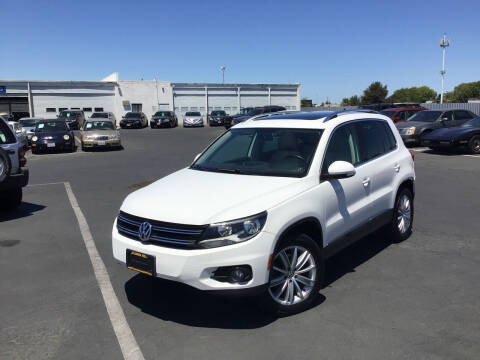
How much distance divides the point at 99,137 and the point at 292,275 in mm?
17877

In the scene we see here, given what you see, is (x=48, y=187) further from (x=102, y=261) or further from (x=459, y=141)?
(x=459, y=141)

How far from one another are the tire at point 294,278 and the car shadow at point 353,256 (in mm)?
607

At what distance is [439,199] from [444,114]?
11.8 metres

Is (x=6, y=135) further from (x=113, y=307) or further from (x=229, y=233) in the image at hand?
(x=229, y=233)

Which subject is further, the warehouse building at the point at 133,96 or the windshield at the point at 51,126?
the warehouse building at the point at 133,96

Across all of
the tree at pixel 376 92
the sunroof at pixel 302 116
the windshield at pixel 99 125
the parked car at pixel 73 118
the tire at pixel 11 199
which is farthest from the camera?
the tree at pixel 376 92

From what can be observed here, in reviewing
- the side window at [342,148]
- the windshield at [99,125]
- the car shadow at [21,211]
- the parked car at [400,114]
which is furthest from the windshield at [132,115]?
the side window at [342,148]

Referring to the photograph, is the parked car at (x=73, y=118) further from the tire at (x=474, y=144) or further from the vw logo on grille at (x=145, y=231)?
the vw logo on grille at (x=145, y=231)

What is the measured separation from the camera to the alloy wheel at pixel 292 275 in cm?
380

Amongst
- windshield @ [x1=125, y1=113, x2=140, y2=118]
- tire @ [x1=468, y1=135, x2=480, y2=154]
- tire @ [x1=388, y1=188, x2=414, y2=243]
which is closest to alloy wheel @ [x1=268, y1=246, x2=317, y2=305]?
tire @ [x1=388, y1=188, x2=414, y2=243]

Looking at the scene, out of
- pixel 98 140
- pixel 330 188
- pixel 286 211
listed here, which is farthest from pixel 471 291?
pixel 98 140

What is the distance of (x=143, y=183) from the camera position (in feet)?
36.6

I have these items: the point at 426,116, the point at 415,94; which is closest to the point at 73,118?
the point at 426,116

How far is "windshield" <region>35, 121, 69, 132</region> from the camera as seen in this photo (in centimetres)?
2028
